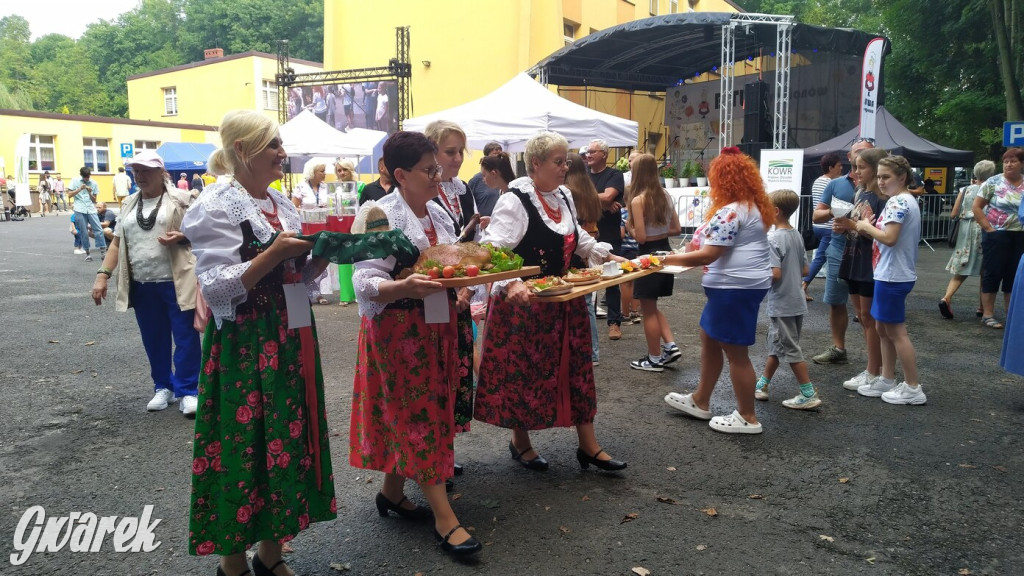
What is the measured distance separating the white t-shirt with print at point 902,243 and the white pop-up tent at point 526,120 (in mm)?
6190

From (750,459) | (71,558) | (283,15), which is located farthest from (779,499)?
(283,15)

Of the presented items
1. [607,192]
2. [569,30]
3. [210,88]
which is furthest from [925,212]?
[210,88]

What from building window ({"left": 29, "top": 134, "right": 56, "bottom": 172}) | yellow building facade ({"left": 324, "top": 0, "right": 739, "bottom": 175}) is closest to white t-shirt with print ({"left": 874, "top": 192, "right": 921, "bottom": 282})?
yellow building facade ({"left": 324, "top": 0, "right": 739, "bottom": 175})

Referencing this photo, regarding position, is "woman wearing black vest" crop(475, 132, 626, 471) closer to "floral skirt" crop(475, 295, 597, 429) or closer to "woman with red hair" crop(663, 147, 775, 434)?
"floral skirt" crop(475, 295, 597, 429)

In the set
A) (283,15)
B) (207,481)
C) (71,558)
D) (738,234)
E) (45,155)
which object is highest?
(283,15)

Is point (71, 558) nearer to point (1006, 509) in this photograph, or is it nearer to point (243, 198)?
point (243, 198)

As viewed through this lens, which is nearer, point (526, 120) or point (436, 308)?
point (436, 308)

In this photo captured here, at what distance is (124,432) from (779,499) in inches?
175

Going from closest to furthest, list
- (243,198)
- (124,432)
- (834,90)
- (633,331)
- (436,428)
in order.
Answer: (243,198)
(436,428)
(124,432)
(633,331)
(834,90)

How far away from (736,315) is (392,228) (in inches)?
100

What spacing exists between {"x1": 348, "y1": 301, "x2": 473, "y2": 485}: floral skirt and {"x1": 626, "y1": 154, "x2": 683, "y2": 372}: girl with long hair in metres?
3.56

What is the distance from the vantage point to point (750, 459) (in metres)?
4.65

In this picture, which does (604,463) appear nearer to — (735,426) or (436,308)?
(735,426)

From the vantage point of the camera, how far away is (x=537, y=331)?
4.15 m
